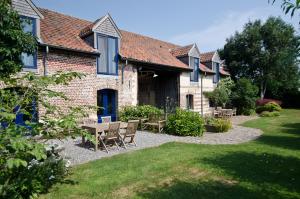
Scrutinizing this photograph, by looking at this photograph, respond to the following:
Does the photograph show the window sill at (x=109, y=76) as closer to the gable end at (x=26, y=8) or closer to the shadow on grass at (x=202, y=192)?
the gable end at (x=26, y=8)

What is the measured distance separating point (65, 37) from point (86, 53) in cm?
139

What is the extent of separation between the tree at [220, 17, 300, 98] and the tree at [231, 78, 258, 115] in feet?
33.1

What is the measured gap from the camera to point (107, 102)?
15281mm

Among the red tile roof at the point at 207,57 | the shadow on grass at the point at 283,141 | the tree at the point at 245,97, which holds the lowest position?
the shadow on grass at the point at 283,141

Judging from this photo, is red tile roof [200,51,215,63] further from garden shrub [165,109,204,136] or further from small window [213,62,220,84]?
garden shrub [165,109,204,136]

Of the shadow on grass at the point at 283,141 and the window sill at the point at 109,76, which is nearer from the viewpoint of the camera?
the shadow on grass at the point at 283,141

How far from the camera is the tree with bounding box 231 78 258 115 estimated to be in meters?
26.0

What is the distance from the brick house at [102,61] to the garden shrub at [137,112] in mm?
501

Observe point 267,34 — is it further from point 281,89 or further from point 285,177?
point 285,177

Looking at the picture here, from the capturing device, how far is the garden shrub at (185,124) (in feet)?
41.8

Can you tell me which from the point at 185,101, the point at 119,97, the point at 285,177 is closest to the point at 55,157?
the point at 285,177

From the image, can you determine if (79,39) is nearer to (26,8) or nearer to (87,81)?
(87,81)

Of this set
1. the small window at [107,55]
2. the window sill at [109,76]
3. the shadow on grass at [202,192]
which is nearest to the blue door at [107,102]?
the window sill at [109,76]

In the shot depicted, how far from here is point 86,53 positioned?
13.5 meters
